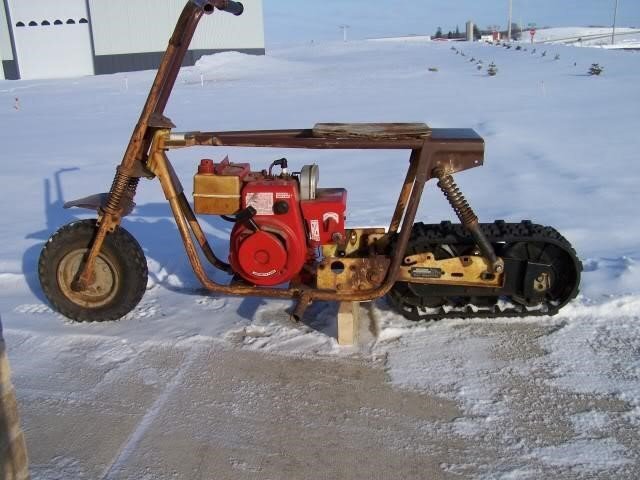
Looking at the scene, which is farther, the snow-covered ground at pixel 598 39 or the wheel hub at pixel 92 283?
the snow-covered ground at pixel 598 39

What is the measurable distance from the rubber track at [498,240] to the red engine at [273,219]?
1.84 feet

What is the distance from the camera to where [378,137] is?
347 centimetres

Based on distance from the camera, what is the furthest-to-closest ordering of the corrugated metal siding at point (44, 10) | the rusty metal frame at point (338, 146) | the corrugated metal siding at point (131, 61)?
the corrugated metal siding at point (131, 61) < the corrugated metal siding at point (44, 10) < the rusty metal frame at point (338, 146)

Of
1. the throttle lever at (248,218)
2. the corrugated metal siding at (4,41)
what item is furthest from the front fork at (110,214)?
the corrugated metal siding at (4,41)

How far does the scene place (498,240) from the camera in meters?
3.74

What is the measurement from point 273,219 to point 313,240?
0.27 meters

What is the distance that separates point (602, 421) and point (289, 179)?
205cm

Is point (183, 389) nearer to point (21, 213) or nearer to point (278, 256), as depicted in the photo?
point (278, 256)

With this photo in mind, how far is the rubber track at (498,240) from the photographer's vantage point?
3730 mm

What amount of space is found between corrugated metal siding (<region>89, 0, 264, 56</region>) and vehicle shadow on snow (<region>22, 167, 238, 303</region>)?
110ft

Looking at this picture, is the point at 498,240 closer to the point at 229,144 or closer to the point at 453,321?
the point at 453,321

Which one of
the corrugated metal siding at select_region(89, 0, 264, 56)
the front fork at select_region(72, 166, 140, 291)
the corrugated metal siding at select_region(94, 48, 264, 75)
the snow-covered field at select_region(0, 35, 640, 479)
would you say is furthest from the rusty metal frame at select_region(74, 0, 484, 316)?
the corrugated metal siding at select_region(94, 48, 264, 75)

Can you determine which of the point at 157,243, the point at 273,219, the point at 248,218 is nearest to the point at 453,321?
the point at 273,219

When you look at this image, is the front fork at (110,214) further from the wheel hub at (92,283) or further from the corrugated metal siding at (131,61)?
the corrugated metal siding at (131,61)
